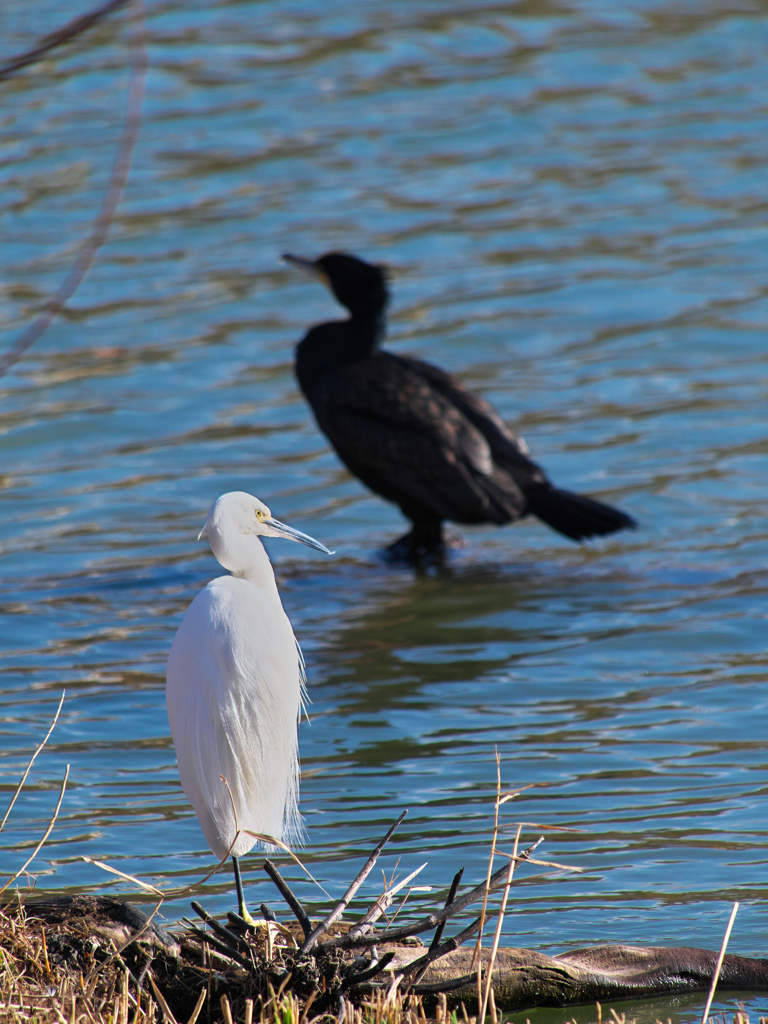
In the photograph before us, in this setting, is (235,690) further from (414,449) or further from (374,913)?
(414,449)

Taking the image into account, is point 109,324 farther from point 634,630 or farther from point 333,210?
point 634,630

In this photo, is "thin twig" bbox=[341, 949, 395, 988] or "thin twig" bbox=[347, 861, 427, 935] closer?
"thin twig" bbox=[341, 949, 395, 988]

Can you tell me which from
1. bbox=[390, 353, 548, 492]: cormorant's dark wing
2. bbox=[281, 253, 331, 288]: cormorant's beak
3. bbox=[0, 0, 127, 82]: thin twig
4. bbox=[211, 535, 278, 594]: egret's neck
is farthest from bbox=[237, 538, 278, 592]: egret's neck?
bbox=[281, 253, 331, 288]: cormorant's beak

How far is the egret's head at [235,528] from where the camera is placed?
3279mm

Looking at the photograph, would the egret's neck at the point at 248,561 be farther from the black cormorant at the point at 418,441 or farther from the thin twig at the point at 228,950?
the black cormorant at the point at 418,441

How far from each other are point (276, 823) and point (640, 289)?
9.54 m

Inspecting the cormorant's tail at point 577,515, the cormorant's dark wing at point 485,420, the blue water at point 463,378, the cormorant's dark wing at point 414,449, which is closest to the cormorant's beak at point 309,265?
the cormorant's dark wing at point 485,420

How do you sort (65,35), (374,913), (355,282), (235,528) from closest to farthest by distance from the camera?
(65,35)
(374,913)
(235,528)
(355,282)

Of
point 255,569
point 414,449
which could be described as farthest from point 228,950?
point 414,449

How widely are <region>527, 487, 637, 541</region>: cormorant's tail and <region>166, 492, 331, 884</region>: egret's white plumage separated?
15.3 feet

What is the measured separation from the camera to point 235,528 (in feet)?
10.9

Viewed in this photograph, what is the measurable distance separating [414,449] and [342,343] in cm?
78

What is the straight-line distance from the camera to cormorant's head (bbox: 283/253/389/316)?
27.0ft

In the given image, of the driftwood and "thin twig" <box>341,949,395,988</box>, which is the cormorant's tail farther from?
"thin twig" <box>341,949,395,988</box>
